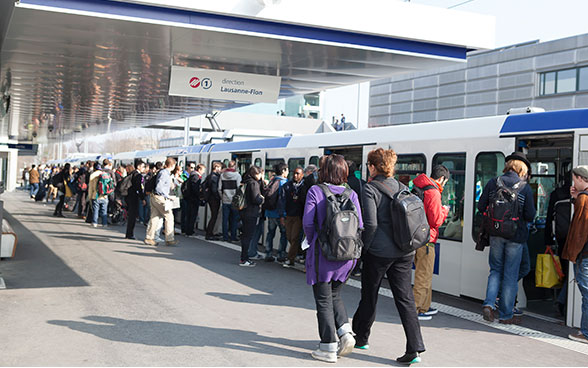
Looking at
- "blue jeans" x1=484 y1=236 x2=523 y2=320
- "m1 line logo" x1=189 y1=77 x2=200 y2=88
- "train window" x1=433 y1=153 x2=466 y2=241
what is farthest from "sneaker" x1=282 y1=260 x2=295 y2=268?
"m1 line logo" x1=189 y1=77 x2=200 y2=88

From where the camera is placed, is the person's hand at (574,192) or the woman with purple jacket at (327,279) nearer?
the woman with purple jacket at (327,279)

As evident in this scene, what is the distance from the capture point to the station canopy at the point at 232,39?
862 centimetres

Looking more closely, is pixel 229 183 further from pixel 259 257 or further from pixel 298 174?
pixel 298 174

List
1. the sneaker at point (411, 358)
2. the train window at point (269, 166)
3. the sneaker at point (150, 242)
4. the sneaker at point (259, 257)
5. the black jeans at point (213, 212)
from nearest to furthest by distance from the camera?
1. the sneaker at point (411, 358)
2. the sneaker at point (259, 257)
3. the sneaker at point (150, 242)
4. the train window at point (269, 166)
5. the black jeans at point (213, 212)

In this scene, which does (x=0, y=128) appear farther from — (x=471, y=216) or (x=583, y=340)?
(x=583, y=340)

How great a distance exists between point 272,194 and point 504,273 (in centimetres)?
466

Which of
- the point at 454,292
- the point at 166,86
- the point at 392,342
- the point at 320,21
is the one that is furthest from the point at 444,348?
the point at 166,86

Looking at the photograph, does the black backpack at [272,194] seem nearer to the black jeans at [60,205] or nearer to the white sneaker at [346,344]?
the white sneaker at [346,344]

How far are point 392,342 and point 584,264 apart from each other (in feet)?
7.02

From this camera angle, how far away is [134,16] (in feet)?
27.8

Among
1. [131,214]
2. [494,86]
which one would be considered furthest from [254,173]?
[494,86]

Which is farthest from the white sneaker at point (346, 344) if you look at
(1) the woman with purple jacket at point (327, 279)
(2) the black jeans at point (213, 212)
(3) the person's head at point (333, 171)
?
(2) the black jeans at point (213, 212)

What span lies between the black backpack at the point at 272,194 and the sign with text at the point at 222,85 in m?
3.19

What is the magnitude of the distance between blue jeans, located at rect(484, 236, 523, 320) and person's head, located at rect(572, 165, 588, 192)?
3.08 feet
